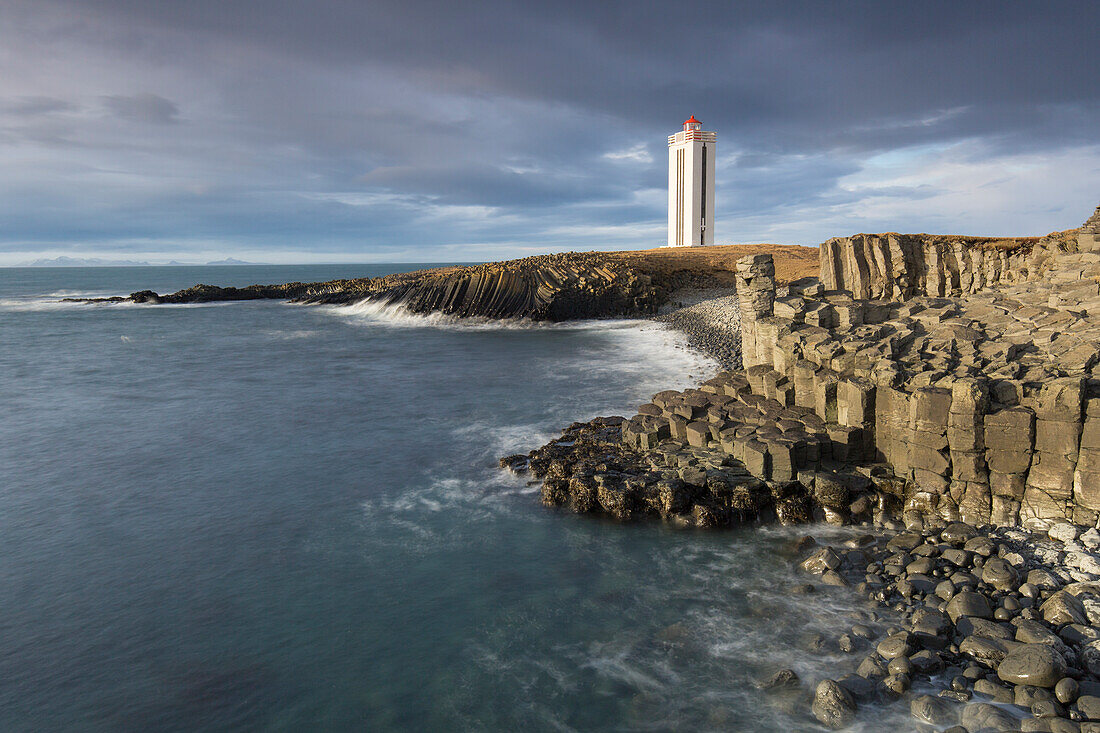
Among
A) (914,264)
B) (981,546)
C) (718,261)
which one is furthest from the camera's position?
(718,261)

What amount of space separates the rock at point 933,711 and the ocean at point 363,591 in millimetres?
422

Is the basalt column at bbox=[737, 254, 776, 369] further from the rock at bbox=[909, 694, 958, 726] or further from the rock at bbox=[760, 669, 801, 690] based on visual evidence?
the rock at bbox=[909, 694, 958, 726]

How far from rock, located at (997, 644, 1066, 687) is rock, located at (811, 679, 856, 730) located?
1.85m

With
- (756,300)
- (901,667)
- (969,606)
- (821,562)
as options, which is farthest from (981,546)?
(756,300)

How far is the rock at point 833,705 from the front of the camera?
6.59 meters

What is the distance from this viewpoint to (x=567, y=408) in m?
19.7

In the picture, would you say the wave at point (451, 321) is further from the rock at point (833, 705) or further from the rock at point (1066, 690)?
the rock at point (1066, 690)

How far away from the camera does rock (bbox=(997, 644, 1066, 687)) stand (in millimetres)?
6734

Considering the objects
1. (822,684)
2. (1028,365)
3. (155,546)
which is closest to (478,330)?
(155,546)

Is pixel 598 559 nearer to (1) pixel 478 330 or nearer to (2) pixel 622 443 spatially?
(2) pixel 622 443

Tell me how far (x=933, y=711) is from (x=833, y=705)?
1.03 meters

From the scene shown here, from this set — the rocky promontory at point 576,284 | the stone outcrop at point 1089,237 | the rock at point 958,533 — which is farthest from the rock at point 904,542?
the rocky promontory at point 576,284

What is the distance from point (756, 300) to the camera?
668 inches

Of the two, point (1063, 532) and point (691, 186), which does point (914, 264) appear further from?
point (691, 186)
